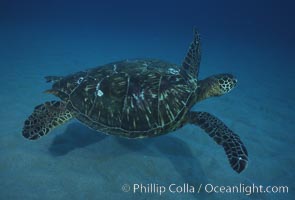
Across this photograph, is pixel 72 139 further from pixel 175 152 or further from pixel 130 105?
pixel 175 152

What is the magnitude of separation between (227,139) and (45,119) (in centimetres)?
300

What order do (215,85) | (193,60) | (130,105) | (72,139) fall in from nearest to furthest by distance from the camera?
(130,105), (215,85), (72,139), (193,60)

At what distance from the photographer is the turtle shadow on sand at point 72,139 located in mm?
4785

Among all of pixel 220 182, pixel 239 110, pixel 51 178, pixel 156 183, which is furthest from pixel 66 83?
pixel 239 110

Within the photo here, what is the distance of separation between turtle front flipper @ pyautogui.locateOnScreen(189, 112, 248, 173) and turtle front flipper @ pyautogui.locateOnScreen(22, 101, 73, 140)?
223 cm

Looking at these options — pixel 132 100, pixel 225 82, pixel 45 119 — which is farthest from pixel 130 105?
pixel 225 82

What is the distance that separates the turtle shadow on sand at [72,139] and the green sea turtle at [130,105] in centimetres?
67

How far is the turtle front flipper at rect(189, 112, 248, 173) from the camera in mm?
3638

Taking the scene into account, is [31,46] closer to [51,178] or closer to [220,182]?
[51,178]

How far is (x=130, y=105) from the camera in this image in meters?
4.22

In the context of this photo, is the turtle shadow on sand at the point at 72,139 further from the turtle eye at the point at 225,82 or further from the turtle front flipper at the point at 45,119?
the turtle eye at the point at 225,82

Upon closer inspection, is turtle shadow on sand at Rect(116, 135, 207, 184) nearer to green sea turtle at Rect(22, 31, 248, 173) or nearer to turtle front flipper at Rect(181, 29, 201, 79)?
green sea turtle at Rect(22, 31, 248, 173)

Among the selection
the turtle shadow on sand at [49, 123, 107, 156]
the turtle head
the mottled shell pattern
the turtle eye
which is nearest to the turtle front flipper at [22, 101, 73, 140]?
the mottled shell pattern

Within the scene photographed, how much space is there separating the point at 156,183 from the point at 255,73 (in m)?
10.3
